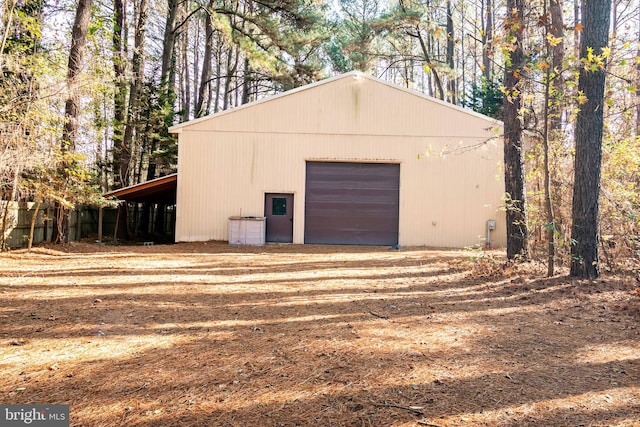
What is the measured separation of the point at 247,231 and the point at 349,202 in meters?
3.25

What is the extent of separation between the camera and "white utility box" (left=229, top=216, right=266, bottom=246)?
11.9 metres

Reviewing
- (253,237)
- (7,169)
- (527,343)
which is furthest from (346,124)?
(527,343)

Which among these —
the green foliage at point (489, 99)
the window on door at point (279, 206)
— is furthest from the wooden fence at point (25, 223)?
the green foliage at point (489, 99)

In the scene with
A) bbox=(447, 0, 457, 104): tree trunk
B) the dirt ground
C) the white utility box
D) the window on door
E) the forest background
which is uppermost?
bbox=(447, 0, 457, 104): tree trunk

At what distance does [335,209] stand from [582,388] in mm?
10101

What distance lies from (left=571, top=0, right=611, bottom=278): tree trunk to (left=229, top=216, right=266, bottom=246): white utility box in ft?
26.8

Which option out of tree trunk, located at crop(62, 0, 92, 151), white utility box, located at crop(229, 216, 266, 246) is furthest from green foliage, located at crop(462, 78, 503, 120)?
tree trunk, located at crop(62, 0, 92, 151)

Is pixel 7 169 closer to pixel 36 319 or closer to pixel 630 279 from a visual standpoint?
pixel 36 319

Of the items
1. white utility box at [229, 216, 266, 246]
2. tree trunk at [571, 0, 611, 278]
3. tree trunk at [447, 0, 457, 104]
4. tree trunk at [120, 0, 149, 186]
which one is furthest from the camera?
tree trunk at [447, 0, 457, 104]

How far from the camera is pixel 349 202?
1261cm

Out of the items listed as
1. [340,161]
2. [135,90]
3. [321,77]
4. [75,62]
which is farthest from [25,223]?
[321,77]

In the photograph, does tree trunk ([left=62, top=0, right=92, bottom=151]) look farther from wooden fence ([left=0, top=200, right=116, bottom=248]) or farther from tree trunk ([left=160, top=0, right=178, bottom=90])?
tree trunk ([left=160, top=0, right=178, bottom=90])

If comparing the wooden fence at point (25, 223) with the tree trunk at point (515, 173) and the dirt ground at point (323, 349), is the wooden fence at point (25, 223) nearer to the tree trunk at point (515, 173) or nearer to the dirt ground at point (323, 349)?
the dirt ground at point (323, 349)

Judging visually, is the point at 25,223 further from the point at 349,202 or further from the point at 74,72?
the point at 349,202
